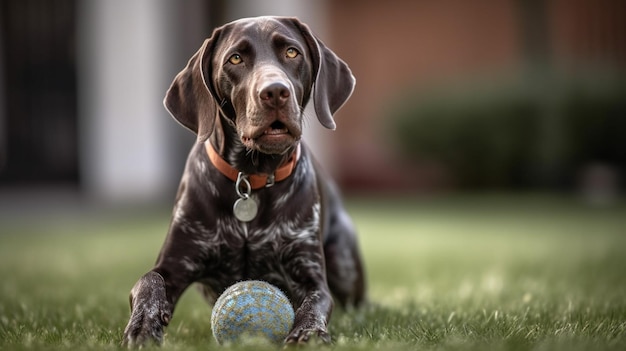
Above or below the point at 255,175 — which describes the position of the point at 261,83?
above

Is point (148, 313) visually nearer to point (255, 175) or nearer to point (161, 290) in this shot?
point (161, 290)

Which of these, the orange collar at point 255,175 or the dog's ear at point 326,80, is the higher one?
the dog's ear at point 326,80

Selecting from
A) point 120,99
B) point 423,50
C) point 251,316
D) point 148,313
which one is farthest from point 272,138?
point 423,50

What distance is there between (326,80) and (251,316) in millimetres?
1199

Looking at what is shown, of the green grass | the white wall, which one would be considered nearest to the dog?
the green grass

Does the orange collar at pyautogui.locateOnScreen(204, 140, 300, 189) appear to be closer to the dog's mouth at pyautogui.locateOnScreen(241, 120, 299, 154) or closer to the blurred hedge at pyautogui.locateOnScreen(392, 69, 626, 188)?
the dog's mouth at pyautogui.locateOnScreen(241, 120, 299, 154)

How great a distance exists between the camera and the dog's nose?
3.19 meters

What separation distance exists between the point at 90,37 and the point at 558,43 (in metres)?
9.30

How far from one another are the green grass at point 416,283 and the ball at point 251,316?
0.36ft

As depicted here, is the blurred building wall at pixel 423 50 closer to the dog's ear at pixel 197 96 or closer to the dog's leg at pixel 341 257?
the dog's leg at pixel 341 257

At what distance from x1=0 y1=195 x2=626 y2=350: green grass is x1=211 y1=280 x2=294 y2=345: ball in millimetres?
109

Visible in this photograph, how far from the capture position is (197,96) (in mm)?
3574

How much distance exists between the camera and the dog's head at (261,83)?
129 inches

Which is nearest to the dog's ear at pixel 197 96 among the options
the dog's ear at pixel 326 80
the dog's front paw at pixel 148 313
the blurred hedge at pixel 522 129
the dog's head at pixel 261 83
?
the dog's head at pixel 261 83
